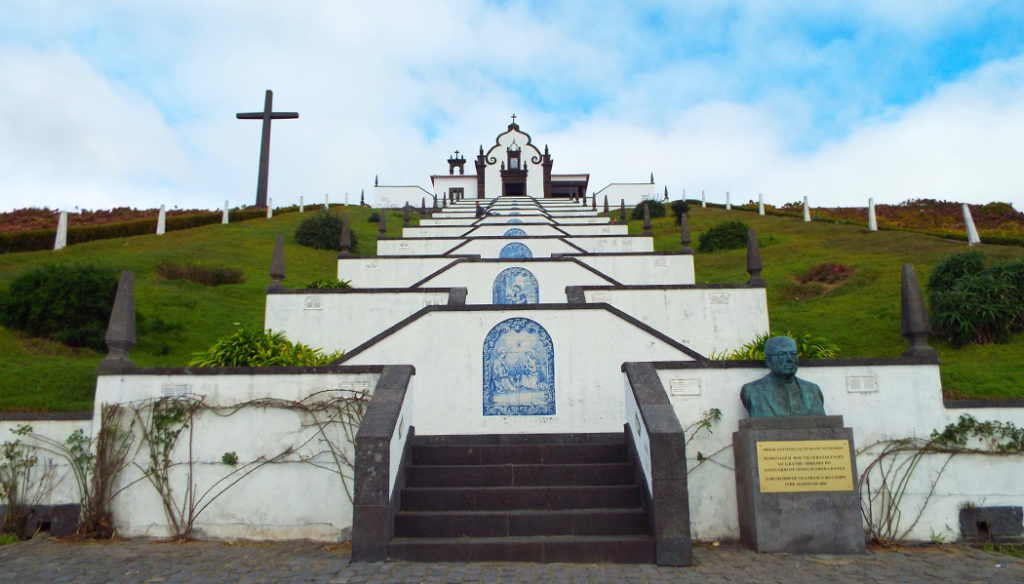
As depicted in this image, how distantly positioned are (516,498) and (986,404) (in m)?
5.65

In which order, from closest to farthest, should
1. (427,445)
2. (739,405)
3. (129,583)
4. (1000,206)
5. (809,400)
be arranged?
(129,583) → (809,400) → (739,405) → (427,445) → (1000,206)

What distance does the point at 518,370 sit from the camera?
32.0 ft

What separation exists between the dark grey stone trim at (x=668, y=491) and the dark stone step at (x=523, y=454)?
1.54 meters

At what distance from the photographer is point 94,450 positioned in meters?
7.77

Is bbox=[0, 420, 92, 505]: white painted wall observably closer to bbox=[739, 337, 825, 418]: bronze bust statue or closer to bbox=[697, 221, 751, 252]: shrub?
bbox=[739, 337, 825, 418]: bronze bust statue

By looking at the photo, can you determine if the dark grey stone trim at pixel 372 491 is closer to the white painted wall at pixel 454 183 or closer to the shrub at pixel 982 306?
the shrub at pixel 982 306

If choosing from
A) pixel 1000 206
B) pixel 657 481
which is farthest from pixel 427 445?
pixel 1000 206

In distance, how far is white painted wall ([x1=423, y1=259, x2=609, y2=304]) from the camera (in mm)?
15664

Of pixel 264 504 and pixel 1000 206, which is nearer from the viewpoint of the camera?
pixel 264 504

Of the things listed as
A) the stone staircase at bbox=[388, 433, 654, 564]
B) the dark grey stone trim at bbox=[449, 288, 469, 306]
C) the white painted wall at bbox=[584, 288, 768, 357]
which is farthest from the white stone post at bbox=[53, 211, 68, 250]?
the stone staircase at bbox=[388, 433, 654, 564]

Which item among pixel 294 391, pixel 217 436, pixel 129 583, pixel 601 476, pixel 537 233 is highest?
pixel 537 233

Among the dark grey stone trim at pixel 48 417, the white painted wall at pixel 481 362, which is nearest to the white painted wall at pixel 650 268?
the white painted wall at pixel 481 362

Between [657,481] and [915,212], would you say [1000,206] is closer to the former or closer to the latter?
[915,212]

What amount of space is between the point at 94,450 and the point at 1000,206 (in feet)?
171
